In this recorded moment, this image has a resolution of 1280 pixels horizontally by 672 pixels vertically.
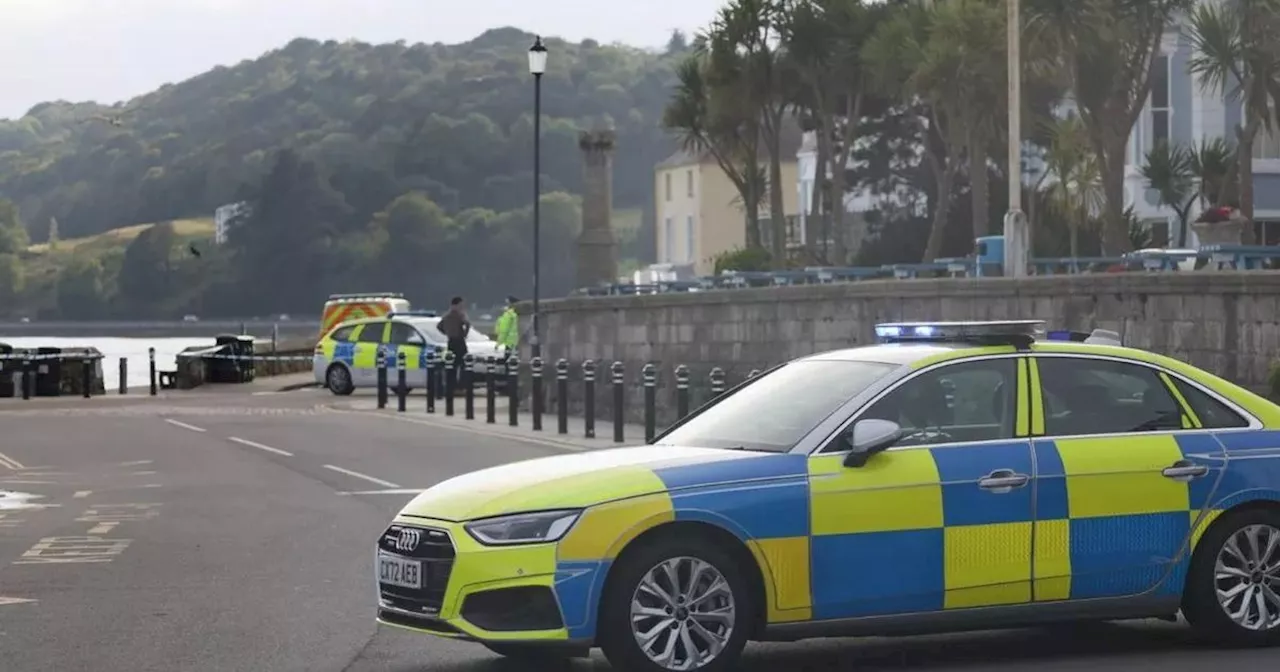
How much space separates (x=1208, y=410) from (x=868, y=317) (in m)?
17.0

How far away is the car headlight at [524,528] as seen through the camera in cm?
834

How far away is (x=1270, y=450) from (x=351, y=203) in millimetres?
171569

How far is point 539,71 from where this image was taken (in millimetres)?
40656

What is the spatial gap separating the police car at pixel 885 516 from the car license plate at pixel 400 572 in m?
0.01

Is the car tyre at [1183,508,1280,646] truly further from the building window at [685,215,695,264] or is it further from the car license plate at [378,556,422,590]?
the building window at [685,215,695,264]

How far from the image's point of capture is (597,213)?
58.6 metres

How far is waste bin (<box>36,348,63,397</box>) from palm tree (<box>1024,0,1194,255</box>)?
22.4 m

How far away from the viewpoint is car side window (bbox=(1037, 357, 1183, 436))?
30.5 feet

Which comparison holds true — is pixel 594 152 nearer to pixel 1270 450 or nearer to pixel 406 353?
pixel 406 353

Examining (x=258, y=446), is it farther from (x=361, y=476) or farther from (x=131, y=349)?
(x=131, y=349)

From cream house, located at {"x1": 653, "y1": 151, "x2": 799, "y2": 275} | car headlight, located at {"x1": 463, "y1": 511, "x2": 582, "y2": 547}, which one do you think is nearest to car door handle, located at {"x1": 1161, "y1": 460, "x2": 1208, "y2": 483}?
car headlight, located at {"x1": 463, "y1": 511, "x2": 582, "y2": 547}

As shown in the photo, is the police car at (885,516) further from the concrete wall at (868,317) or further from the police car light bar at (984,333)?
the concrete wall at (868,317)

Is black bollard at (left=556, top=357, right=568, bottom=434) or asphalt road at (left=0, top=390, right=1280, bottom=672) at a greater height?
black bollard at (left=556, top=357, right=568, bottom=434)

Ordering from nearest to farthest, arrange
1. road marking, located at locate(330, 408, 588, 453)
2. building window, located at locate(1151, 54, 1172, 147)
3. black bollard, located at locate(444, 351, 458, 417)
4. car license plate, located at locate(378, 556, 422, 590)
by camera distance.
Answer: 1. car license plate, located at locate(378, 556, 422, 590)
2. road marking, located at locate(330, 408, 588, 453)
3. black bollard, located at locate(444, 351, 458, 417)
4. building window, located at locate(1151, 54, 1172, 147)
